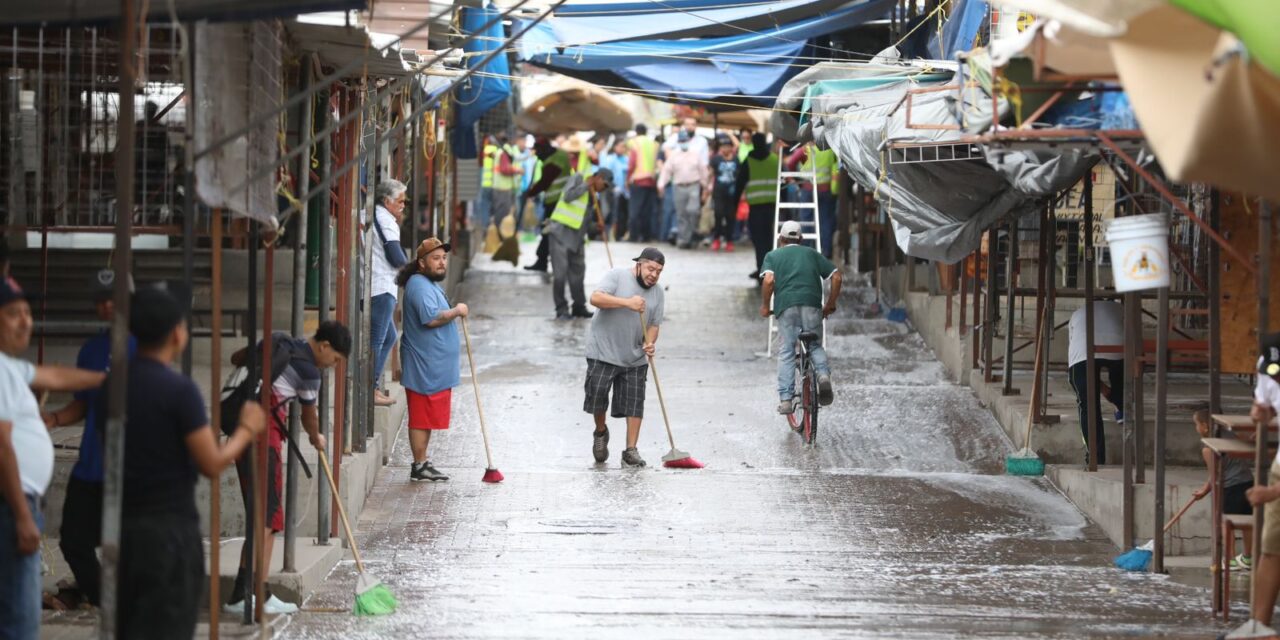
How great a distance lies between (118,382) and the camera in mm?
5414

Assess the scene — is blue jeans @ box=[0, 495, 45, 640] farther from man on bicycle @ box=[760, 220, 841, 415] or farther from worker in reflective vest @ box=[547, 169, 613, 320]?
worker in reflective vest @ box=[547, 169, 613, 320]

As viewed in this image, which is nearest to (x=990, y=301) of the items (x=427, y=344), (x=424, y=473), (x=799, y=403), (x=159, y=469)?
(x=799, y=403)

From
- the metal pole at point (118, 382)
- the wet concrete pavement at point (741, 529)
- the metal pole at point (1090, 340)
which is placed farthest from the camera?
the metal pole at point (1090, 340)

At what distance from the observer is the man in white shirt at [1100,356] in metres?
11.7

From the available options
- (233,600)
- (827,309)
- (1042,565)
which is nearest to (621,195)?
(827,309)

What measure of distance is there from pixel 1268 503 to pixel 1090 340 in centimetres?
381

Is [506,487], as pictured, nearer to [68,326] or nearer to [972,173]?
[68,326]

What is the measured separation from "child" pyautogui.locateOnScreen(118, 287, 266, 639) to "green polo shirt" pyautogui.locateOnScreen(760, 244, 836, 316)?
321 inches

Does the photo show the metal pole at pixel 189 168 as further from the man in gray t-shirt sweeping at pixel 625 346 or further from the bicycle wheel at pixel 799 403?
the bicycle wheel at pixel 799 403

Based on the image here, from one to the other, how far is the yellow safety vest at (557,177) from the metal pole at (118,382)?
45.2 ft

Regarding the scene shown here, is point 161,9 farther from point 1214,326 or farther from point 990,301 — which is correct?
point 990,301

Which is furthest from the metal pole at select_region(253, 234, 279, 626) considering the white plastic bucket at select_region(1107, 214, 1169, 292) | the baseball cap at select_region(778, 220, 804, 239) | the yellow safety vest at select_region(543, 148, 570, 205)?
the yellow safety vest at select_region(543, 148, 570, 205)

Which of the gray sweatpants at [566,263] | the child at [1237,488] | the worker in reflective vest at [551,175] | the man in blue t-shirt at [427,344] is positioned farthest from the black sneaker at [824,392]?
the worker in reflective vest at [551,175]

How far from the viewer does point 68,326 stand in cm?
1050
